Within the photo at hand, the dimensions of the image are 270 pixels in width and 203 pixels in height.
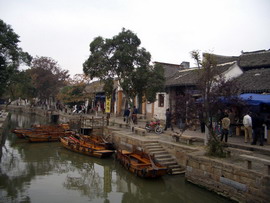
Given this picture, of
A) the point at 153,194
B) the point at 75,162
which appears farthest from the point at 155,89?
the point at 153,194

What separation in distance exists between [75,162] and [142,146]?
419 cm

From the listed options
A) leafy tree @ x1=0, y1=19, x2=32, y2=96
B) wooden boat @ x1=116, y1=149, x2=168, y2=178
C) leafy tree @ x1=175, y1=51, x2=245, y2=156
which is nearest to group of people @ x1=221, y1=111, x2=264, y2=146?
leafy tree @ x1=175, y1=51, x2=245, y2=156

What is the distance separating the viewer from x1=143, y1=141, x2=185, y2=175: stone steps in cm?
1054

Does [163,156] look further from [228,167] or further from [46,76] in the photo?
[46,76]

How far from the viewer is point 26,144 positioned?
17125mm

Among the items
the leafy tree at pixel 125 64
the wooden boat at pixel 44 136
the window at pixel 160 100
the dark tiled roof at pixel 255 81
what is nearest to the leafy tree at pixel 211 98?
the dark tiled roof at pixel 255 81

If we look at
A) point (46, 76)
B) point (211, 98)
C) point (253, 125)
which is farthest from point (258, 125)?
point (46, 76)

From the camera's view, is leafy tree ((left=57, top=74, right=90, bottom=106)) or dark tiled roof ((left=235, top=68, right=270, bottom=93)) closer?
dark tiled roof ((left=235, top=68, right=270, bottom=93))

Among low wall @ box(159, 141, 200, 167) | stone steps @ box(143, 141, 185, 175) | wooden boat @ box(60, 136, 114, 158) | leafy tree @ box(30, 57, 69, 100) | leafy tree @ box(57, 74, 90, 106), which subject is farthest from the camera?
leafy tree @ box(30, 57, 69, 100)

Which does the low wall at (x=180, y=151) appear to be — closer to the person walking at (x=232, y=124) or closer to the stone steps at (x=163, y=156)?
the stone steps at (x=163, y=156)

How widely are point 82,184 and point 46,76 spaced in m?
28.1

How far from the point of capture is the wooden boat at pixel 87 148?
1321cm

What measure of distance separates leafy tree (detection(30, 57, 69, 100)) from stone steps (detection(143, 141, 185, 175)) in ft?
83.1

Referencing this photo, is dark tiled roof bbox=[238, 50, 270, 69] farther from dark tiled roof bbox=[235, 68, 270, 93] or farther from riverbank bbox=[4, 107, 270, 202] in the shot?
riverbank bbox=[4, 107, 270, 202]
